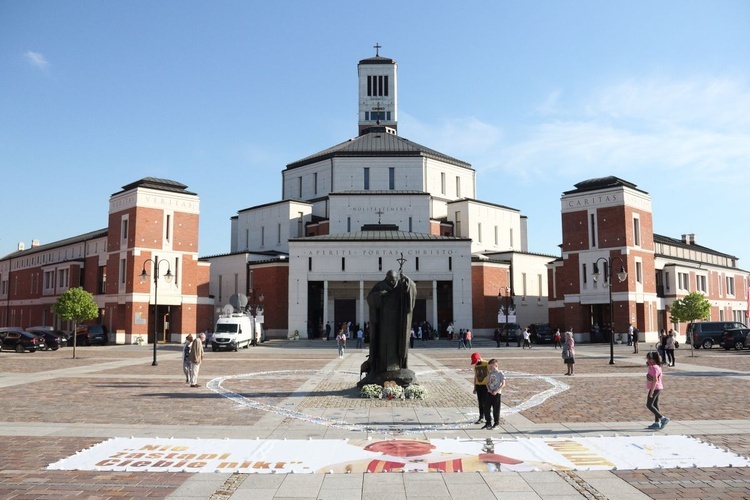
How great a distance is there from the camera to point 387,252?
60.8 meters

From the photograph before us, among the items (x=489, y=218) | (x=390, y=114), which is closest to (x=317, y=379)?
(x=489, y=218)

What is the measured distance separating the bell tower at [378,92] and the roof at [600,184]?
44495 millimetres

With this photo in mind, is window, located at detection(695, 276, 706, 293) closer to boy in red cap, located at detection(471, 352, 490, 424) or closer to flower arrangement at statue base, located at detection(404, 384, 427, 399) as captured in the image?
flower arrangement at statue base, located at detection(404, 384, 427, 399)

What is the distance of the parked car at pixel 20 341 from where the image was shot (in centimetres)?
4194

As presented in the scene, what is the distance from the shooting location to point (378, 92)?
97.4 m

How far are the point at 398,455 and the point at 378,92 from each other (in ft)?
301

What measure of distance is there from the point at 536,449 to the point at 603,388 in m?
10.1

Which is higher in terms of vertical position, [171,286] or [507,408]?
[171,286]

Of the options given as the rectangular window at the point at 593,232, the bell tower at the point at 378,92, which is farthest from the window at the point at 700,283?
the bell tower at the point at 378,92

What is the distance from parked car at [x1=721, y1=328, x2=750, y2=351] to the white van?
3457 centimetres

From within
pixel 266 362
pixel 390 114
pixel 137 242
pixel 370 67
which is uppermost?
pixel 370 67

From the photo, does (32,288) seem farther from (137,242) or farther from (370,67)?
(370,67)

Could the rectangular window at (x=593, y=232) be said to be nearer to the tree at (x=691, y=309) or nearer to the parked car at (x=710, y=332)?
the tree at (x=691, y=309)

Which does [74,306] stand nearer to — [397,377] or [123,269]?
[123,269]
